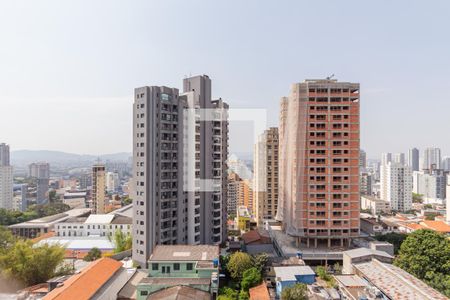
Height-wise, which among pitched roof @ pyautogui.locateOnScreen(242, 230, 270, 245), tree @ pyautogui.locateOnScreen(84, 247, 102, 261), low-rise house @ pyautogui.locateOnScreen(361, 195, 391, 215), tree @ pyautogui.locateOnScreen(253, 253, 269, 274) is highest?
tree @ pyautogui.locateOnScreen(253, 253, 269, 274)

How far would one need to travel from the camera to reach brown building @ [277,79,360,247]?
12148mm

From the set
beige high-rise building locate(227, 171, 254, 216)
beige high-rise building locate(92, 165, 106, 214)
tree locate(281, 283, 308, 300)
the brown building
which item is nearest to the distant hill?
beige high-rise building locate(92, 165, 106, 214)

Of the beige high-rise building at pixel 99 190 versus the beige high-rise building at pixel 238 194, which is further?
the beige high-rise building at pixel 238 194

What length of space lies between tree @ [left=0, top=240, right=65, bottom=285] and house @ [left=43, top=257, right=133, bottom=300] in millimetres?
1409

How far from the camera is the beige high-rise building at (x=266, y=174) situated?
18656 mm

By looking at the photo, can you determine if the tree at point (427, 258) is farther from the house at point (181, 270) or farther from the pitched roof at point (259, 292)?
the house at point (181, 270)

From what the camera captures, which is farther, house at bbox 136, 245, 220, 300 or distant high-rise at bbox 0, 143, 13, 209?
distant high-rise at bbox 0, 143, 13, 209

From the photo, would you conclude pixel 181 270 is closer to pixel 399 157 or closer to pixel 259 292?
pixel 259 292

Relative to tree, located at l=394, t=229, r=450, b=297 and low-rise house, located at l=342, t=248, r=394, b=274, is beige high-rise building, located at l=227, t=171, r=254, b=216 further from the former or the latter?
tree, located at l=394, t=229, r=450, b=297

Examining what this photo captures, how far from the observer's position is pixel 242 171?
1758cm

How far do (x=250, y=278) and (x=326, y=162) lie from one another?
581cm

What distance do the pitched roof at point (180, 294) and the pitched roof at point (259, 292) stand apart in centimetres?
131

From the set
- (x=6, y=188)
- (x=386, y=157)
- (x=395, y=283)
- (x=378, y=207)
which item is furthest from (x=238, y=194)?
(x=386, y=157)

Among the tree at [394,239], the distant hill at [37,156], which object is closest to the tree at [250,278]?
the distant hill at [37,156]
